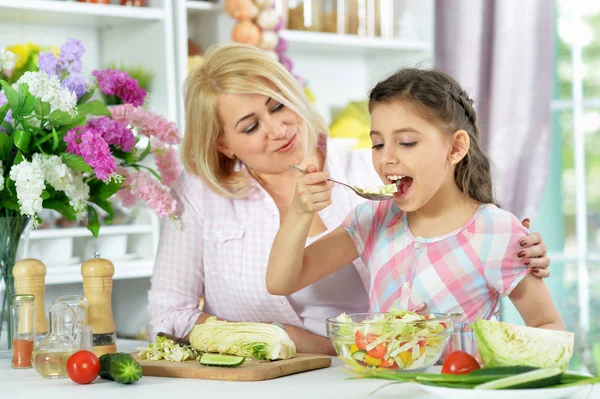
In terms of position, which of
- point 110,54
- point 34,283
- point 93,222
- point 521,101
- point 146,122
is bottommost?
point 34,283

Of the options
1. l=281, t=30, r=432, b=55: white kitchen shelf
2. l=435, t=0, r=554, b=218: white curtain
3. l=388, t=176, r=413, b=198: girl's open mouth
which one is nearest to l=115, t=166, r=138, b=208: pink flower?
l=388, t=176, r=413, b=198: girl's open mouth

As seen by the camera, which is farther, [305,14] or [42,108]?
[305,14]

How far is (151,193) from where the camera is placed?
6.22 ft

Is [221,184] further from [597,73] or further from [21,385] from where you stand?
[597,73]

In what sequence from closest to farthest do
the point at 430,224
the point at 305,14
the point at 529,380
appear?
the point at 529,380 < the point at 430,224 < the point at 305,14

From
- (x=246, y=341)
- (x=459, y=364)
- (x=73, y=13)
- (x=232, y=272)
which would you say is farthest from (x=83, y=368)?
(x=73, y=13)

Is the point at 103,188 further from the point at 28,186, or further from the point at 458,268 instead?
the point at 458,268

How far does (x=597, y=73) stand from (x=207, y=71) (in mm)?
2064

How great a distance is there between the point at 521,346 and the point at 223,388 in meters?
0.46

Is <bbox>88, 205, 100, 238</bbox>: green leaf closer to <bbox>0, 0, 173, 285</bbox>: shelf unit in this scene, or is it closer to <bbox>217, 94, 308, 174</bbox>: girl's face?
<bbox>217, 94, 308, 174</bbox>: girl's face

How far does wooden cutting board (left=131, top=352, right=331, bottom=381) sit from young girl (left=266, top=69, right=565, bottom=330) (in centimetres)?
27

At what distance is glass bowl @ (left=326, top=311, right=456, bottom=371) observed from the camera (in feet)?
4.34

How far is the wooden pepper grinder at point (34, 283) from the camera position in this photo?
1729 mm

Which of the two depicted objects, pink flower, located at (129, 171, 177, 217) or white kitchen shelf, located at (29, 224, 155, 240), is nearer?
pink flower, located at (129, 171, 177, 217)
